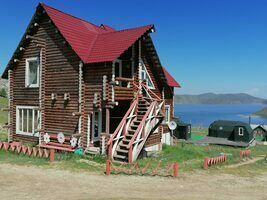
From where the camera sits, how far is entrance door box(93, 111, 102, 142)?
72.2 ft

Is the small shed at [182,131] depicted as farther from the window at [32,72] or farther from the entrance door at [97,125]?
the window at [32,72]

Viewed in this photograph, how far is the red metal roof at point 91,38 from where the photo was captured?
20.7 m

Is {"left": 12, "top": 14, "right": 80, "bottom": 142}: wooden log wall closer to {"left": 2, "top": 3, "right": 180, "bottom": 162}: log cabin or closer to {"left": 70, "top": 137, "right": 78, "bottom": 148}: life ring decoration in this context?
{"left": 2, "top": 3, "right": 180, "bottom": 162}: log cabin

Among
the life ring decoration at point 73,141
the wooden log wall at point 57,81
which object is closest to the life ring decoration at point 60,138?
the wooden log wall at point 57,81

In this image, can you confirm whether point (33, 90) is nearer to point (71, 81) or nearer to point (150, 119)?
point (71, 81)

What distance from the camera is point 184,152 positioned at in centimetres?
2516

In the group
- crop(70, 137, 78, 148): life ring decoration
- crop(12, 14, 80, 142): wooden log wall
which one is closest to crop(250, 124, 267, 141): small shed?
crop(12, 14, 80, 142): wooden log wall

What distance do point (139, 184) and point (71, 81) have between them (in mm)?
10116

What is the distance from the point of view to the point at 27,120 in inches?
984

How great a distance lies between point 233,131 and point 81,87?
35.8 meters

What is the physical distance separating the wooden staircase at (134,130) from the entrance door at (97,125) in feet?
6.20

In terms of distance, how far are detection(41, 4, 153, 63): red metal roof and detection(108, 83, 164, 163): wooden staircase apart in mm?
3965

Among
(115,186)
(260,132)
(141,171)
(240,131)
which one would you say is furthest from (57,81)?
(260,132)

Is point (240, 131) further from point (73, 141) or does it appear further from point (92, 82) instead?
point (73, 141)
